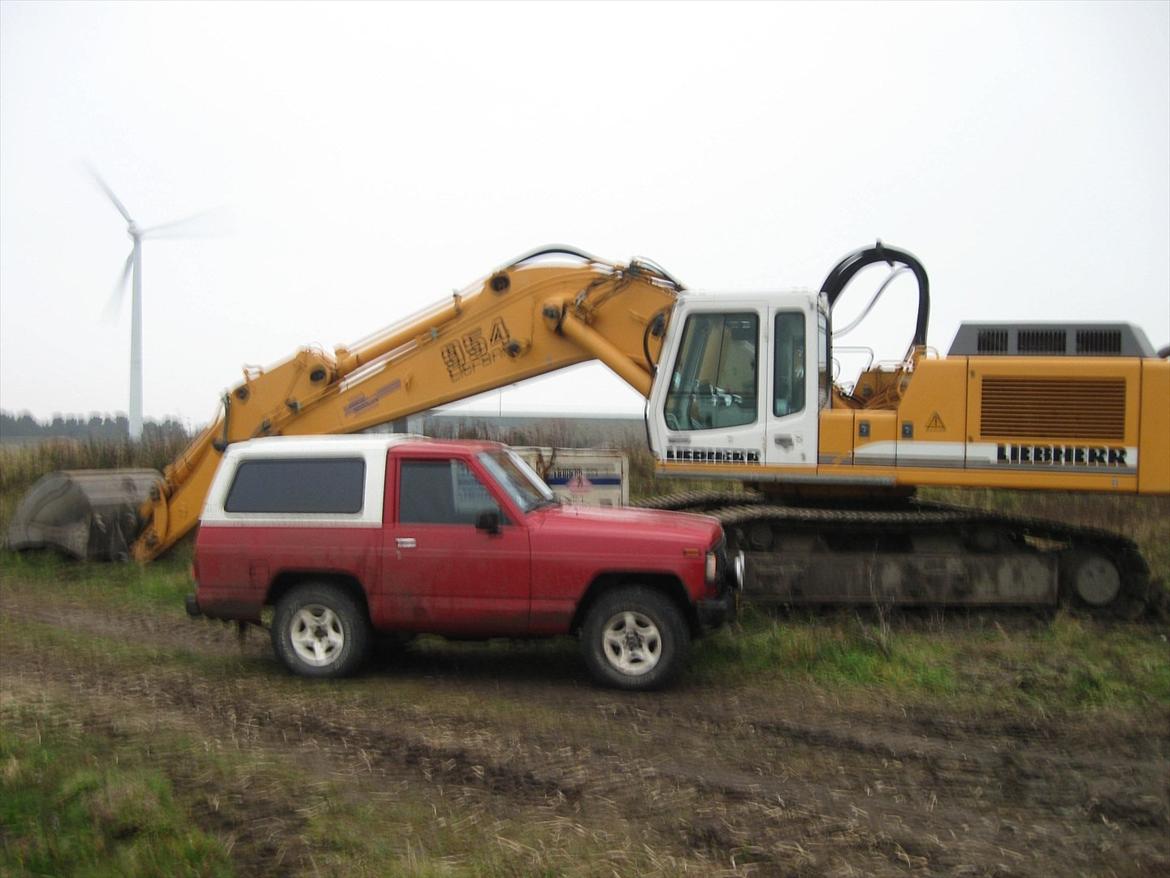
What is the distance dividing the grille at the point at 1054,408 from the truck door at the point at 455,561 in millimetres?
4570

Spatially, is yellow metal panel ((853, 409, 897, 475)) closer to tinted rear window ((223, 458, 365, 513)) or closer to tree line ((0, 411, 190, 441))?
tinted rear window ((223, 458, 365, 513))

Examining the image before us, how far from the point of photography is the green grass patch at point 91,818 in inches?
189

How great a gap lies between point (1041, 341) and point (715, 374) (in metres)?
2.98

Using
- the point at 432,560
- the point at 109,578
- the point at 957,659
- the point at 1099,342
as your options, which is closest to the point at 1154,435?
the point at 1099,342

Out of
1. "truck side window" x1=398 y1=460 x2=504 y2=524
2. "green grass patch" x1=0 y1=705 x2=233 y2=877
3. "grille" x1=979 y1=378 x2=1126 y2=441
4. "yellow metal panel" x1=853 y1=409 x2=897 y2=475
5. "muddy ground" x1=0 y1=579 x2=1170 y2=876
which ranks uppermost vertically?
"grille" x1=979 y1=378 x2=1126 y2=441

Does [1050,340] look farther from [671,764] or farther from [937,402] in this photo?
[671,764]

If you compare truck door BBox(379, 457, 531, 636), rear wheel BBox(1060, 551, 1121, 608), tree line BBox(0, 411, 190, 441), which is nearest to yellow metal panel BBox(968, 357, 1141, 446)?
rear wheel BBox(1060, 551, 1121, 608)

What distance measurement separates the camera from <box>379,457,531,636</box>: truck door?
8.37m

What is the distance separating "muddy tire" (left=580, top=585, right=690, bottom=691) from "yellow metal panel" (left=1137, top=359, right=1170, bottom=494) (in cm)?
447

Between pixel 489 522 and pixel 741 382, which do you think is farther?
pixel 741 382

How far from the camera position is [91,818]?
207 inches

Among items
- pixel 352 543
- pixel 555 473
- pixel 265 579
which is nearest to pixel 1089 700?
pixel 352 543

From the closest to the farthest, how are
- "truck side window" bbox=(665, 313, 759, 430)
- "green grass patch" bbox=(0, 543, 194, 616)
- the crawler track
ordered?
"truck side window" bbox=(665, 313, 759, 430) → the crawler track → "green grass patch" bbox=(0, 543, 194, 616)

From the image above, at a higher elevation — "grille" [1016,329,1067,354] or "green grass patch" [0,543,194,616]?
"grille" [1016,329,1067,354]
